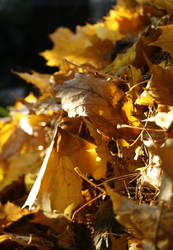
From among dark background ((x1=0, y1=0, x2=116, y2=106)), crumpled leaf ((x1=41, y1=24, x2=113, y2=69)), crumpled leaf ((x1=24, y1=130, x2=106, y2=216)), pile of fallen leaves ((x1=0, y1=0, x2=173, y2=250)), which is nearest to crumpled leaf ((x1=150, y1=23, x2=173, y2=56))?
pile of fallen leaves ((x1=0, y1=0, x2=173, y2=250))

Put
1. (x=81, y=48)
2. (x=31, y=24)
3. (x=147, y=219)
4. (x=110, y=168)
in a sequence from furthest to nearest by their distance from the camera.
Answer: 1. (x=31, y=24)
2. (x=81, y=48)
3. (x=110, y=168)
4. (x=147, y=219)

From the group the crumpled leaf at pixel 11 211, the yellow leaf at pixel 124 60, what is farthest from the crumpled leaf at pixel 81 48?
the crumpled leaf at pixel 11 211

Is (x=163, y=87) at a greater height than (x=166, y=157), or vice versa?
(x=163, y=87)

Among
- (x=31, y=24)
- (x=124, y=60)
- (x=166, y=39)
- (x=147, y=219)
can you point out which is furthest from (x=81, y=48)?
(x=31, y=24)

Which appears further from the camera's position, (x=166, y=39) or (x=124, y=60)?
(x=124, y=60)

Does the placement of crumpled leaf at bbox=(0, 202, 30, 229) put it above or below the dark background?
below

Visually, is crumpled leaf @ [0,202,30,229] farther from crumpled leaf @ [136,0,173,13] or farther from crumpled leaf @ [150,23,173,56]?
crumpled leaf @ [136,0,173,13]

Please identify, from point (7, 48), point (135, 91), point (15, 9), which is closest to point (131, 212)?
point (135, 91)

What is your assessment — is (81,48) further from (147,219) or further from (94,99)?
(147,219)

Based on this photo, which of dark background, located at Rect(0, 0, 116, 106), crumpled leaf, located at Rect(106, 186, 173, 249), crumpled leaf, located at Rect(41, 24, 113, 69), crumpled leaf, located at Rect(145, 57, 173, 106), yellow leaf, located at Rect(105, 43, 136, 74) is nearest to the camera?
crumpled leaf, located at Rect(106, 186, 173, 249)
